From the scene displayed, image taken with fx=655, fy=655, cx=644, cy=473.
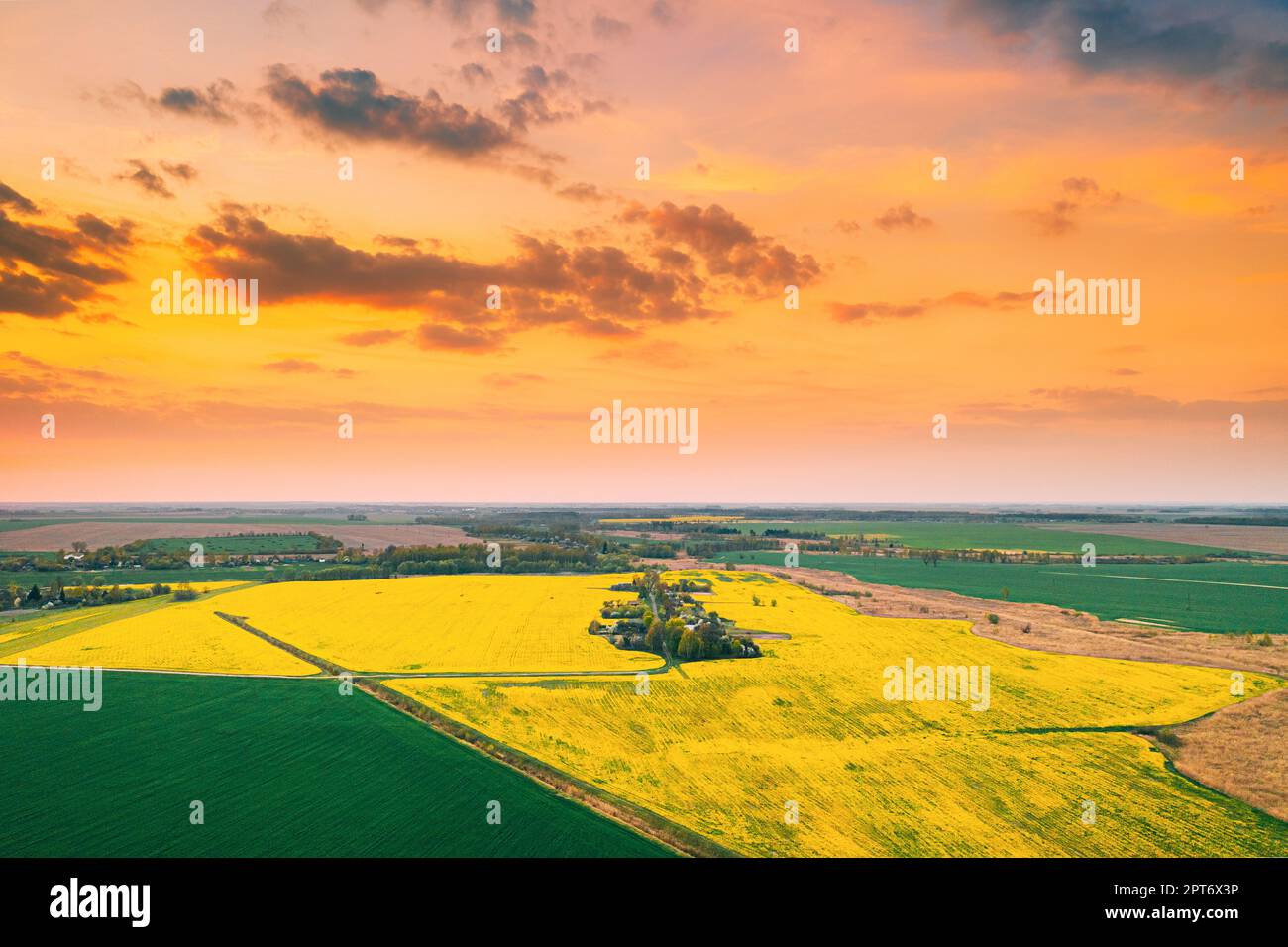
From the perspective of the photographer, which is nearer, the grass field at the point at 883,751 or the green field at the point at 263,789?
the green field at the point at 263,789

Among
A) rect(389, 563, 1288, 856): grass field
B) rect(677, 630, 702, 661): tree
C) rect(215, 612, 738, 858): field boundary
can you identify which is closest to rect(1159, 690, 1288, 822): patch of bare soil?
rect(389, 563, 1288, 856): grass field

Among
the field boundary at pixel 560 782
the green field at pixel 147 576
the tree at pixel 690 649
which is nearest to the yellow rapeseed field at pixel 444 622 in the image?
the tree at pixel 690 649

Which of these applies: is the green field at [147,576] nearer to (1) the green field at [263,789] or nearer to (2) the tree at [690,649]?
(1) the green field at [263,789]

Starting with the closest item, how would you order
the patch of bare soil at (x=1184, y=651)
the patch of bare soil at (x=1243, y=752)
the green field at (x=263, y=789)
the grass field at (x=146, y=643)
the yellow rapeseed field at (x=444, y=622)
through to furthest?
1. the green field at (x=263, y=789)
2. the patch of bare soil at (x=1243, y=752)
3. the patch of bare soil at (x=1184, y=651)
4. the grass field at (x=146, y=643)
5. the yellow rapeseed field at (x=444, y=622)

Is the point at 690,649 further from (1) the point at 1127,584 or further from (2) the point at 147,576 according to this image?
(2) the point at 147,576

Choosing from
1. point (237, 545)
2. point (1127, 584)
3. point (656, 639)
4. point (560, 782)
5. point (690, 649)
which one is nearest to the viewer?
point (560, 782)

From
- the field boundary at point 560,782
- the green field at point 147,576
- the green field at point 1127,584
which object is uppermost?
the green field at point 147,576

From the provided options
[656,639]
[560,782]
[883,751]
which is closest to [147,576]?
[656,639]
